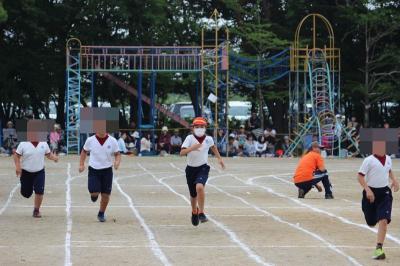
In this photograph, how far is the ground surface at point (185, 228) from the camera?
12.2 meters

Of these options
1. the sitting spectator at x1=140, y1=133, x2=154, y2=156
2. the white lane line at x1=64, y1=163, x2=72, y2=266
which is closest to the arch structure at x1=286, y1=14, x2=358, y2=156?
the sitting spectator at x1=140, y1=133, x2=154, y2=156

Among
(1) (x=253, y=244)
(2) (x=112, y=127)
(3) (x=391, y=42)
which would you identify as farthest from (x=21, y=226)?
(3) (x=391, y=42)

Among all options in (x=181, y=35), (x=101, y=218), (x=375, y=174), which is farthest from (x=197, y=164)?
(x=181, y=35)

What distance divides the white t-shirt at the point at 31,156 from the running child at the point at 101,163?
1.07 m

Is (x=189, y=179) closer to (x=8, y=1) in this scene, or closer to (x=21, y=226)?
(x=21, y=226)

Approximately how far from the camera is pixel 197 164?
16109 millimetres

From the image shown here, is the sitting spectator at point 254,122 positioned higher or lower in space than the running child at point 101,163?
higher

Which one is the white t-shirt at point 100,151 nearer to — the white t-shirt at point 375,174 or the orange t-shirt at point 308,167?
the white t-shirt at point 375,174

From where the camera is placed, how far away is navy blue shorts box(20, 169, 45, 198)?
1720cm

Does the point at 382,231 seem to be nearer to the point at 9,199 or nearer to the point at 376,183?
the point at 376,183

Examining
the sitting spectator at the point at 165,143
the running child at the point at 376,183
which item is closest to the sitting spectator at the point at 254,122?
the sitting spectator at the point at 165,143

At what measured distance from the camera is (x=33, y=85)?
168 feet

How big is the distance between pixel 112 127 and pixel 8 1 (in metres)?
33.0

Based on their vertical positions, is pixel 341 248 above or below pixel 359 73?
below
